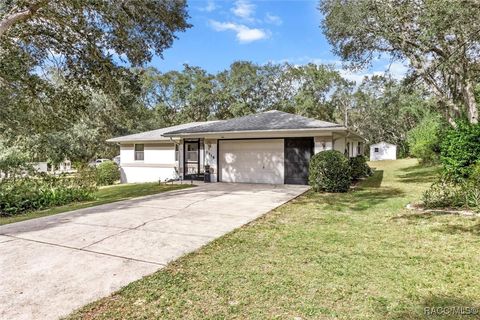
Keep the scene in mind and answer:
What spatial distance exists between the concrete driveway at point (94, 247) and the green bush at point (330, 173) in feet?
10.0

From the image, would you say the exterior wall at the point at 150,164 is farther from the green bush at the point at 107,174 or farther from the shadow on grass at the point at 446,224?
the shadow on grass at the point at 446,224

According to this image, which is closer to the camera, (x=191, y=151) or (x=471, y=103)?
(x=471, y=103)

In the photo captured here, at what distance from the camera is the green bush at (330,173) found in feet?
36.8

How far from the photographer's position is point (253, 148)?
14648 millimetres

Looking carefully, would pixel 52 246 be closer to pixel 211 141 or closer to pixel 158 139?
pixel 211 141

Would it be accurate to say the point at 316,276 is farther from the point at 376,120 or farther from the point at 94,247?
the point at 376,120

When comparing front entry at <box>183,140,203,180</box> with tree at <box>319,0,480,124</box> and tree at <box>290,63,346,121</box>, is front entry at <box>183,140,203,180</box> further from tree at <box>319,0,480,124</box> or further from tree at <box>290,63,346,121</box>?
tree at <box>290,63,346,121</box>

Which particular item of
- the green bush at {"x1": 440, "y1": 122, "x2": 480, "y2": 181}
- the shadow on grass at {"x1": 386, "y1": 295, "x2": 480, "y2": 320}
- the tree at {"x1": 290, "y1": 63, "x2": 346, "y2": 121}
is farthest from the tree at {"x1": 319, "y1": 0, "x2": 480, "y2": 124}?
the tree at {"x1": 290, "y1": 63, "x2": 346, "y2": 121}

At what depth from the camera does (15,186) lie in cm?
1028

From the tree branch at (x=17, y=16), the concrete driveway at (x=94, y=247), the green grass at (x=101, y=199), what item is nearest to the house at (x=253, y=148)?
the green grass at (x=101, y=199)

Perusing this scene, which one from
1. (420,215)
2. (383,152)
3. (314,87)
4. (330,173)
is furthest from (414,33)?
(383,152)

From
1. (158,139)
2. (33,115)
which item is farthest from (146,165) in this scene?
(33,115)

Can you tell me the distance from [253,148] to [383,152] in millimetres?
34280

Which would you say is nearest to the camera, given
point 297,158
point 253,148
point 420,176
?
point 297,158
